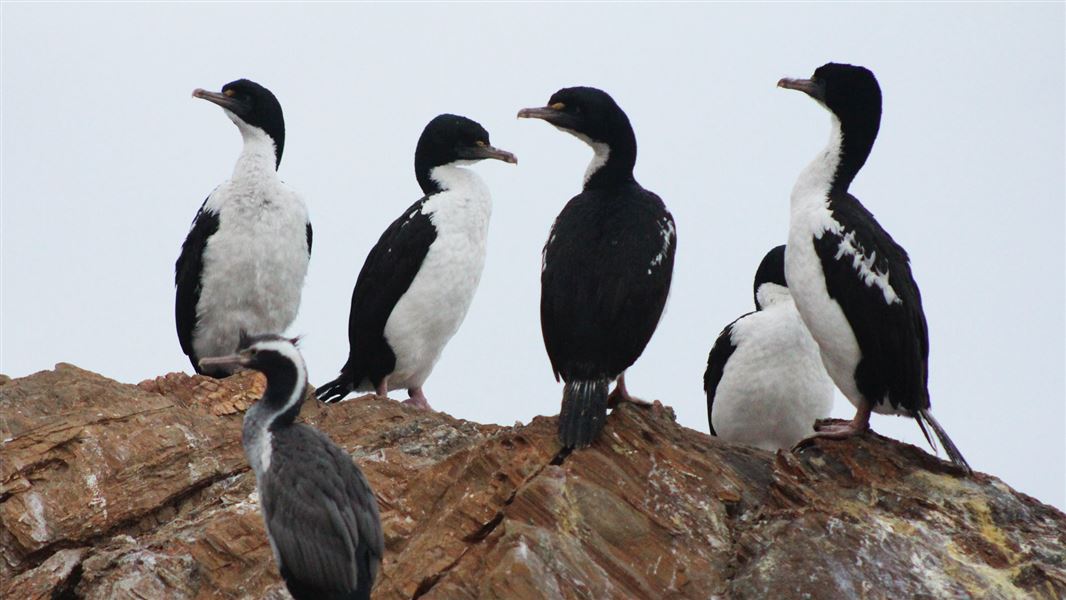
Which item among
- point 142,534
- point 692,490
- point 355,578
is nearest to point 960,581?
point 692,490

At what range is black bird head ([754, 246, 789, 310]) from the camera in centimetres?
1413

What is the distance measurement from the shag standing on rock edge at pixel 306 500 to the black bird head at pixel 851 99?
4.44 metres

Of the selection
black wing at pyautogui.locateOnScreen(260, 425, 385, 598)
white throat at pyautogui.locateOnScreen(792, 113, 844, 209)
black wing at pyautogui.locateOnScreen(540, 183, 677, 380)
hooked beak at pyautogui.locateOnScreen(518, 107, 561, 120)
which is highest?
hooked beak at pyautogui.locateOnScreen(518, 107, 561, 120)

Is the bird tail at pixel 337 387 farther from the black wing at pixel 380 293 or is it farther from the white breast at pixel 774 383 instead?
the white breast at pixel 774 383

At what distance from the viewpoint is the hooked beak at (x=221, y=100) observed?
14953 millimetres

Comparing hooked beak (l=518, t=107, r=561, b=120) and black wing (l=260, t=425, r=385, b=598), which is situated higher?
hooked beak (l=518, t=107, r=561, b=120)

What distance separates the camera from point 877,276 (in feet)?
36.4

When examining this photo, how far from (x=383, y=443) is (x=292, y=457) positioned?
274 centimetres

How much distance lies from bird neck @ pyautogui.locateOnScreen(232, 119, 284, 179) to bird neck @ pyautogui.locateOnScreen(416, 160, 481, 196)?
1.32 meters

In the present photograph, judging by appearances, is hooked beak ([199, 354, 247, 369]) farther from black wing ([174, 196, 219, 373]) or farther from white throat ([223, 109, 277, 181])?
white throat ([223, 109, 277, 181])

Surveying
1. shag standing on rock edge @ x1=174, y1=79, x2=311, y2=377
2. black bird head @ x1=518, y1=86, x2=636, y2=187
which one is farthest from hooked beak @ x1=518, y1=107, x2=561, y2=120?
shag standing on rock edge @ x1=174, y1=79, x2=311, y2=377

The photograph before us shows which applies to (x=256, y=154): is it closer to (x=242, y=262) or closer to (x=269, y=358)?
(x=242, y=262)

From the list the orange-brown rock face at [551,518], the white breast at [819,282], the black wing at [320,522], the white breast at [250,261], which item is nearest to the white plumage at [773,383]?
the white breast at [819,282]

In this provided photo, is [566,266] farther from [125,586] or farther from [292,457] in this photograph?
[125,586]
